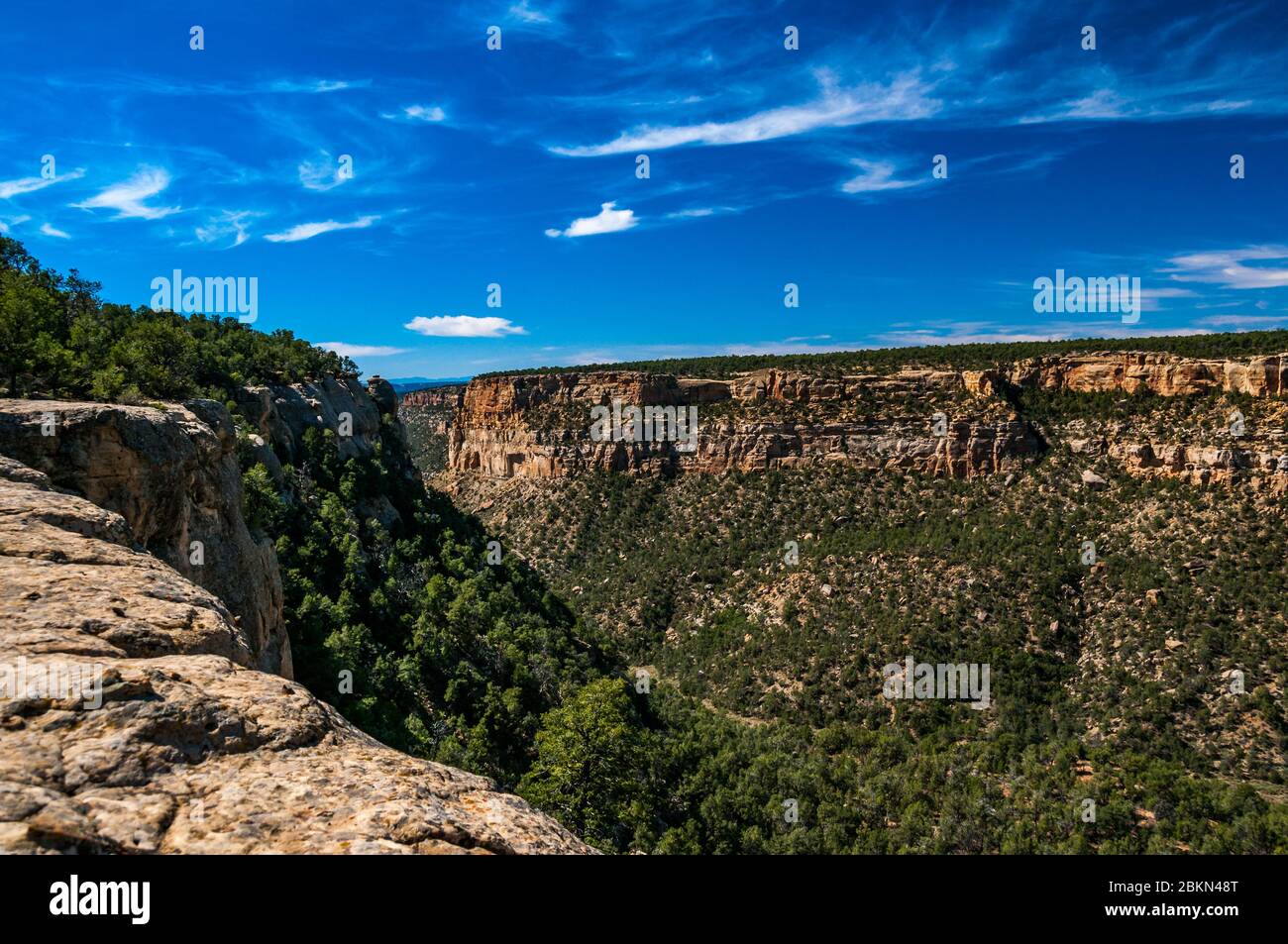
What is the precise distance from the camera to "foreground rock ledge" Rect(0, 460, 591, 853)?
3.68 metres

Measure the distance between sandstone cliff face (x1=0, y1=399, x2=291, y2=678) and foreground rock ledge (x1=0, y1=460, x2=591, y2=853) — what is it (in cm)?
253

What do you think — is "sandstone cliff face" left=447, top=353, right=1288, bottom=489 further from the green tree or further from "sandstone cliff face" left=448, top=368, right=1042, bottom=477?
the green tree

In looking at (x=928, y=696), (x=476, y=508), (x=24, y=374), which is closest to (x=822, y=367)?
(x=928, y=696)

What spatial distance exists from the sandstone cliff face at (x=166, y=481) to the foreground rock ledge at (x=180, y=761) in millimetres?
2528

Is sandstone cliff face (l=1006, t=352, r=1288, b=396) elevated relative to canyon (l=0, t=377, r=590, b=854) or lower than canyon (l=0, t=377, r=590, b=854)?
elevated

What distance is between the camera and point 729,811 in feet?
88.4

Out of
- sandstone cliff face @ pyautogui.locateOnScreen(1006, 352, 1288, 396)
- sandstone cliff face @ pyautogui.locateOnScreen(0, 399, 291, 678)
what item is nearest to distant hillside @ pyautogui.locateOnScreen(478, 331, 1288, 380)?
sandstone cliff face @ pyautogui.locateOnScreen(1006, 352, 1288, 396)

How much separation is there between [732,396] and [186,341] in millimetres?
50803

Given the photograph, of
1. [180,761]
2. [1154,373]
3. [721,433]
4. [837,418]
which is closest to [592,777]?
[180,761]

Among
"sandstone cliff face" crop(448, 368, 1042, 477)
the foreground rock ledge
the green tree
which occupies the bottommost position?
the green tree

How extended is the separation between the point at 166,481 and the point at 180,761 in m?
9.10

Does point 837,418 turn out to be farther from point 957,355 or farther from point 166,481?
point 166,481

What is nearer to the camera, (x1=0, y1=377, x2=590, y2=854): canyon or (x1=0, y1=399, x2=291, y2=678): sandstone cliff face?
(x1=0, y1=377, x2=590, y2=854): canyon

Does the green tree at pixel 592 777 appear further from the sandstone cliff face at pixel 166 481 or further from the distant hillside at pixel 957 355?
the distant hillside at pixel 957 355
